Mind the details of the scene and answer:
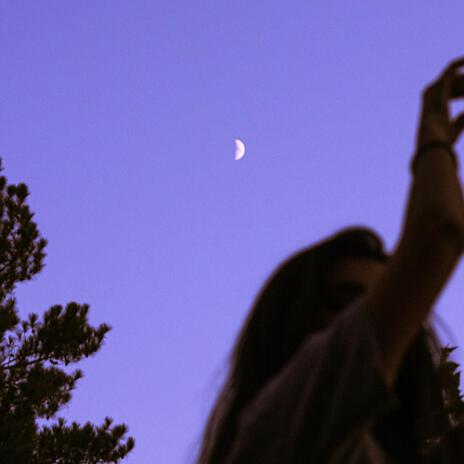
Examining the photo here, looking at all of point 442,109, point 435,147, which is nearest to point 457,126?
point 442,109

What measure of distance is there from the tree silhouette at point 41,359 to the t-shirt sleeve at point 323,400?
44.9 ft

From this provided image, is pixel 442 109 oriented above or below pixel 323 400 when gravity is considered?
above

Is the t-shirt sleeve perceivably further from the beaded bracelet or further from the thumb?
the thumb

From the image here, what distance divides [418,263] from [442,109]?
337 mm

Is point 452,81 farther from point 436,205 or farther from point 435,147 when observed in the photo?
point 436,205

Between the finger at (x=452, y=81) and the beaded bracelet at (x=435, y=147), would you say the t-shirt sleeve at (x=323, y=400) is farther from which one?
the finger at (x=452, y=81)

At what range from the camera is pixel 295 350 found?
3.82 ft

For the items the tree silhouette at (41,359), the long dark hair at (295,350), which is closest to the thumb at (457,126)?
the long dark hair at (295,350)

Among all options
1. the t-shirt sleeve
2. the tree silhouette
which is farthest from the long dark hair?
the tree silhouette

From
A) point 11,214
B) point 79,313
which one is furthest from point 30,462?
point 11,214

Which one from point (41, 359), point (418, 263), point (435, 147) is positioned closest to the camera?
point (418, 263)

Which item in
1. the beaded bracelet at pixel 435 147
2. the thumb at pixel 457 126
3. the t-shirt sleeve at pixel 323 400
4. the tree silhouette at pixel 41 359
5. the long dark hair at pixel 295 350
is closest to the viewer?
the t-shirt sleeve at pixel 323 400

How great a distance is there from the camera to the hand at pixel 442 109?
99 centimetres

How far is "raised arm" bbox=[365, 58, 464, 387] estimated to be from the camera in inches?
31.6
